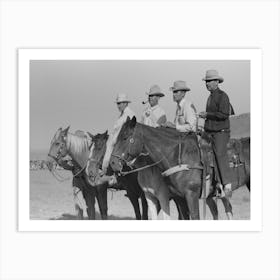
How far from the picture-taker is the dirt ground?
19.6 ft

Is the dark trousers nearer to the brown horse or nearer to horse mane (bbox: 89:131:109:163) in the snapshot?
the brown horse

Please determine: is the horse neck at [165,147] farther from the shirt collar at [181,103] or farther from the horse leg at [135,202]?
the horse leg at [135,202]

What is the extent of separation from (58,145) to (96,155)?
318mm

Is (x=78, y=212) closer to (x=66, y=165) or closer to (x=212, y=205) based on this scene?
(x=66, y=165)

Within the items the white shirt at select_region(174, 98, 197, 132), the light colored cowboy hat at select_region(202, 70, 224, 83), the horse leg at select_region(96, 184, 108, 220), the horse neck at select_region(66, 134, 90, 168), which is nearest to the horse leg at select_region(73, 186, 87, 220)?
the horse leg at select_region(96, 184, 108, 220)

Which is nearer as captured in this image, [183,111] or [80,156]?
[183,111]

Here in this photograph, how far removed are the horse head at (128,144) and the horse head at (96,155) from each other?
0.13m

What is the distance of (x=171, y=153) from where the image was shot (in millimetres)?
5969

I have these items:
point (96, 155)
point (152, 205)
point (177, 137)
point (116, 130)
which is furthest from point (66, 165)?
point (177, 137)

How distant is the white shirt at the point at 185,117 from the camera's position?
595 centimetres
